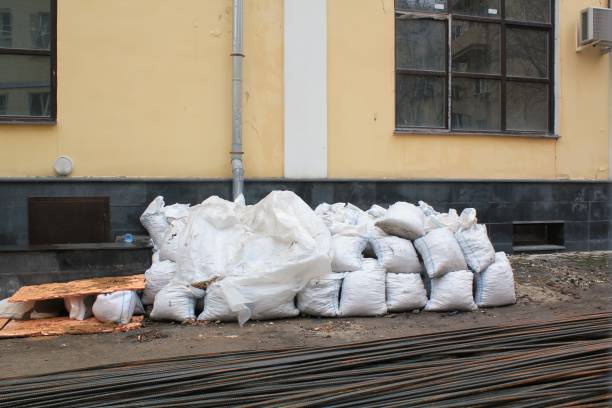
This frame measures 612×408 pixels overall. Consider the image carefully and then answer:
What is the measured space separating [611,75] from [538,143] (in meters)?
1.47

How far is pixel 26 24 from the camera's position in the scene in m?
5.65

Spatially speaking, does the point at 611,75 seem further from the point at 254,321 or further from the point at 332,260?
the point at 254,321

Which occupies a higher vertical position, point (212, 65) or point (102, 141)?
point (212, 65)

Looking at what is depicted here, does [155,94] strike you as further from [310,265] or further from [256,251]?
[310,265]

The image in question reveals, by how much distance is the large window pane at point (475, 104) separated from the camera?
273 inches

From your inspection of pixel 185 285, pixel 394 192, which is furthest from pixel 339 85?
pixel 185 285

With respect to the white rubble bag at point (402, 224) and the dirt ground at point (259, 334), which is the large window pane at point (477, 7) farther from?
the dirt ground at point (259, 334)

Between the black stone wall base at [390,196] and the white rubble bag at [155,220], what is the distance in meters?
0.15

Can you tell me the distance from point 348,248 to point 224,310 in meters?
1.24

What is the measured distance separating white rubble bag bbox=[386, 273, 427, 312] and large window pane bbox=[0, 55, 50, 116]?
4171mm

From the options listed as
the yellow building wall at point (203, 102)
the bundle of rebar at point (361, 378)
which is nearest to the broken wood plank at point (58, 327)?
the bundle of rebar at point (361, 378)

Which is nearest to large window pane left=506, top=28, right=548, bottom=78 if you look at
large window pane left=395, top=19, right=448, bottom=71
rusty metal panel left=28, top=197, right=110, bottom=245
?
large window pane left=395, top=19, right=448, bottom=71

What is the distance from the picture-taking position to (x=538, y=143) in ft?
23.4

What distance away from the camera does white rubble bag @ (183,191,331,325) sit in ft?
14.0
